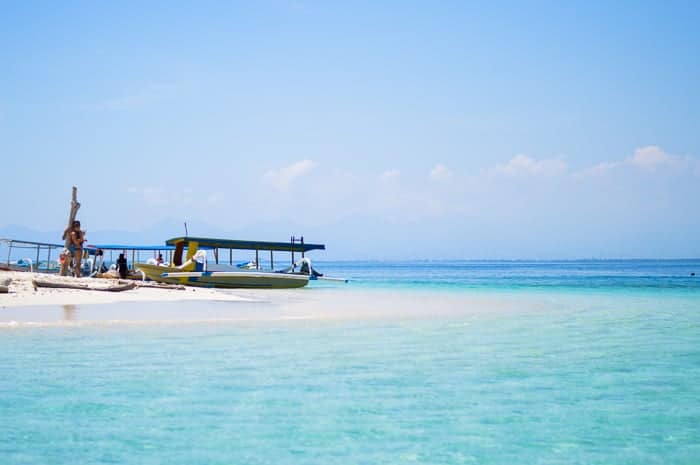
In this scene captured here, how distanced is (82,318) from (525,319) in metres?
10.4

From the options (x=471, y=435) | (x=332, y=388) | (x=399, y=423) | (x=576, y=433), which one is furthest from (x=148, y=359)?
(x=576, y=433)

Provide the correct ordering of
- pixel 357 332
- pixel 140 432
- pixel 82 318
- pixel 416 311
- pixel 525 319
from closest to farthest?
pixel 140 432, pixel 357 332, pixel 82 318, pixel 525 319, pixel 416 311

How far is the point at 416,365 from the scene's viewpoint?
9.80 metres

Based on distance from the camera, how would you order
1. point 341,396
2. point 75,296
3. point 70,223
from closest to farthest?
point 341,396 < point 75,296 < point 70,223

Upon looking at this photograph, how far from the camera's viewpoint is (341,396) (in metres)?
7.77

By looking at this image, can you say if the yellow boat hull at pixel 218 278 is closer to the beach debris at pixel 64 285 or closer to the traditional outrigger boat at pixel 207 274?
the traditional outrigger boat at pixel 207 274

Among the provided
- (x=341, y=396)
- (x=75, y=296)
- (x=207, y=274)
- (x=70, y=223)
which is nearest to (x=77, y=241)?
(x=70, y=223)

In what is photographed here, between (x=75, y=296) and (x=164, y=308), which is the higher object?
(x=75, y=296)

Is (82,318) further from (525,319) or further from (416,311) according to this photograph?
(525,319)

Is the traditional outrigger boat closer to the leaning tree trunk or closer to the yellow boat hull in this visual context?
the yellow boat hull

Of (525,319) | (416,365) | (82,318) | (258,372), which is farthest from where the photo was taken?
(525,319)

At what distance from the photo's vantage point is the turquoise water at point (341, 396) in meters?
5.88

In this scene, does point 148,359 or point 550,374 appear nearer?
point 550,374

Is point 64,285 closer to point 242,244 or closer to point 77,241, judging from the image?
point 77,241
